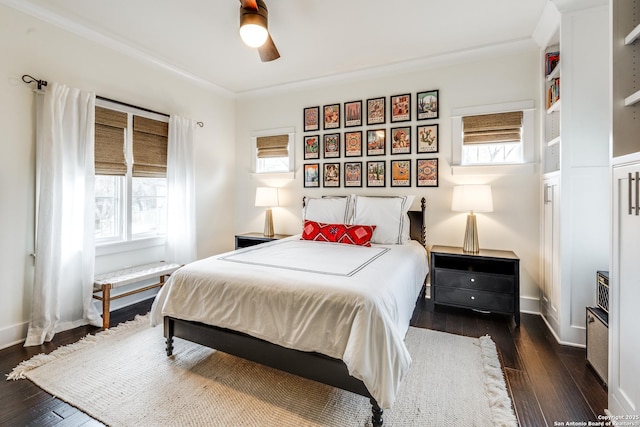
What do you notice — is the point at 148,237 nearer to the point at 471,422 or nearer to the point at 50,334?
the point at 50,334

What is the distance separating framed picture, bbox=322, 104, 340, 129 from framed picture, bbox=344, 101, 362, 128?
11cm

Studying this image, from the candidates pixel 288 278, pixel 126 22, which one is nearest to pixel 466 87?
pixel 288 278

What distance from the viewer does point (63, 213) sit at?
2.59m

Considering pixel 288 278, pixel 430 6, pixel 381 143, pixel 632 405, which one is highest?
pixel 430 6

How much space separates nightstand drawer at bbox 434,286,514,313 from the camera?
2.82 metres

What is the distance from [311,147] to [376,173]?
1.00m

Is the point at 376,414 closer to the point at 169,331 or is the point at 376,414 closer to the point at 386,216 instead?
the point at 169,331

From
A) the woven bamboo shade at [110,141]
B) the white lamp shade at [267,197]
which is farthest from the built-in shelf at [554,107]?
the woven bamboo shade at [110,141]

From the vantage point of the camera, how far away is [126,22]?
8.86 ft

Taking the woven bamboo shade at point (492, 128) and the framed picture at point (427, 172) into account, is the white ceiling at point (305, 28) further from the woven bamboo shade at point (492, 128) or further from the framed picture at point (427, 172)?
the framed picture at point (427, 172)

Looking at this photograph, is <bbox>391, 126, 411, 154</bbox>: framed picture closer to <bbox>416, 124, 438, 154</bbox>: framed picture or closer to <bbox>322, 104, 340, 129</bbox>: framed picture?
<bbox>416, 124, 438, 154</bbox>: framed picture

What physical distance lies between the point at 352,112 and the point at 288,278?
2728 millimetres

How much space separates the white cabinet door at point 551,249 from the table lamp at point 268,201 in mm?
3062

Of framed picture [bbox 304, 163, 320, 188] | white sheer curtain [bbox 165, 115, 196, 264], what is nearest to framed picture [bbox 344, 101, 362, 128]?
framed picture [bbox 304, 163, 320, 188]
